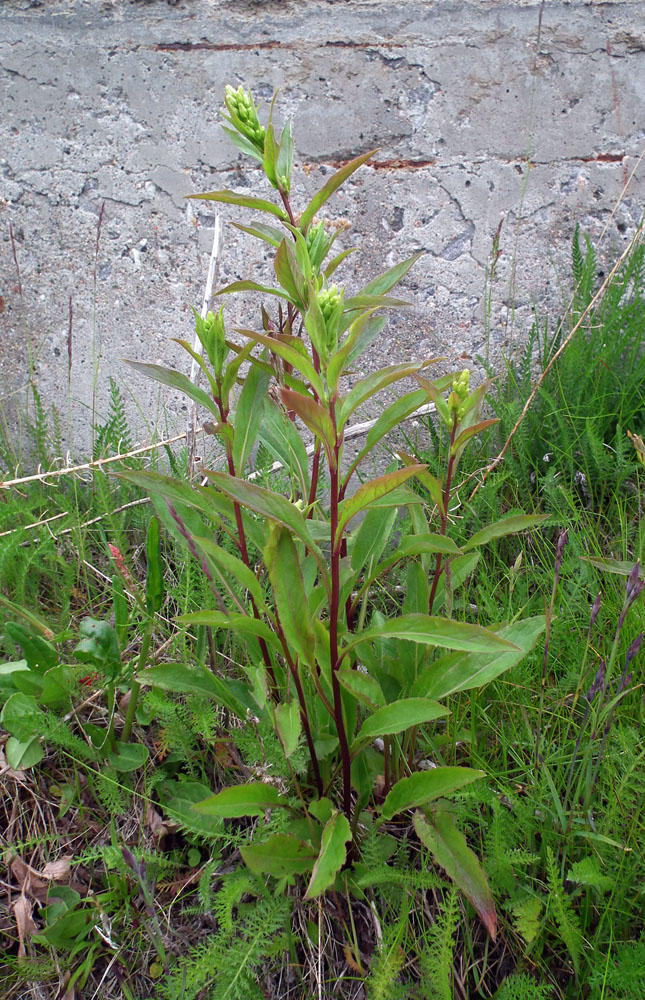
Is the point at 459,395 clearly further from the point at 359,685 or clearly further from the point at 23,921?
the point at 23,921

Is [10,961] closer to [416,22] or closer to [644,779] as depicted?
[644,779]

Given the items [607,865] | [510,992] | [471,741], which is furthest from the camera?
[471,741]

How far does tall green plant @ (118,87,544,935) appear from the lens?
40.0 inches

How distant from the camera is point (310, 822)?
122cm

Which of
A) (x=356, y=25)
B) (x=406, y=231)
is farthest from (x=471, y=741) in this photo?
(x=356, y=25)

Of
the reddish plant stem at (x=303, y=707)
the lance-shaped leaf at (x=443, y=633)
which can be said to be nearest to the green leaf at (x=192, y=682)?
the reddish plant stem at (x=303, y=707)

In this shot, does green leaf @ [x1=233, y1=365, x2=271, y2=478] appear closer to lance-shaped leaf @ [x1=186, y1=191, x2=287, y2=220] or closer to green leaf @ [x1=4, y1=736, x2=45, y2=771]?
lance-shaped leaf @ [x1=186, y1=191, x2=287, y2=220]

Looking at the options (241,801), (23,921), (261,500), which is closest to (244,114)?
(261,500)

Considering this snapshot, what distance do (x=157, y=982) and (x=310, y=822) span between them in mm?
407

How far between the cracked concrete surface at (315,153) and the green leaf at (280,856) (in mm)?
1703

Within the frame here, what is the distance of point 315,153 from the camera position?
2.40 metres

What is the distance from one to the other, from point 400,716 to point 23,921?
868 mm

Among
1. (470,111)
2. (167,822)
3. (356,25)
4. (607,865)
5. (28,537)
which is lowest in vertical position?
(167,822)

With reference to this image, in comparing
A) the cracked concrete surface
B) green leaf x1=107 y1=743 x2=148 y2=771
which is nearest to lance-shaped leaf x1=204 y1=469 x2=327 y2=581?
green leaf x1=107 y1=743 x2=148 y2=771
